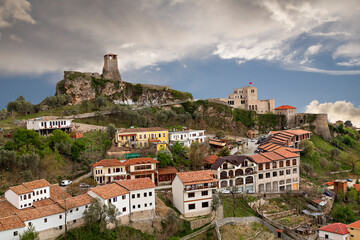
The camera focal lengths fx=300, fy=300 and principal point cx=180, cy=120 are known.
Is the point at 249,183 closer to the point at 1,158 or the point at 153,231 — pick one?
the point at 153,231

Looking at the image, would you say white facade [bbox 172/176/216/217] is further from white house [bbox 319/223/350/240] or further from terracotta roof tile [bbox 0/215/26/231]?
terracotta roof tile [bbox 0/215/26/231]

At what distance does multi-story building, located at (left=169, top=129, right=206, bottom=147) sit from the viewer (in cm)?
6169

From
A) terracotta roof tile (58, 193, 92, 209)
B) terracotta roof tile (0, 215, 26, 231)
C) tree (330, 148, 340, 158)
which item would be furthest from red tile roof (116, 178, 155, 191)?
tree (330, 148, 340, 158)

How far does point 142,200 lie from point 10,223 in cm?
1386

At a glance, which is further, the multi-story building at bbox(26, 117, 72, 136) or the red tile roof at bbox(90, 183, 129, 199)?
the multi-story building at bbox(26, 117, 72, 136)

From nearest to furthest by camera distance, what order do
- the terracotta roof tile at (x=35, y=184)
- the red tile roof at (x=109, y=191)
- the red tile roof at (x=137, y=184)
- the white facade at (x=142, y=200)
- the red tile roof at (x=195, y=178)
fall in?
the terracotta roof tile at (x=35, y=184) → the red tile roof at (x=109, y=191) → the white facade at (x=142, y=200) → the red tile roof at (x=137, y=184) → the red tile roof at (x=195, y=178)

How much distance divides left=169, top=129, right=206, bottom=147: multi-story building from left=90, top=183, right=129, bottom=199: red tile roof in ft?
87.0

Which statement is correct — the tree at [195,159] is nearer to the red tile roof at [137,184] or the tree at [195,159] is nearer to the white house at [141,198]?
the red tile roof at [137,184]

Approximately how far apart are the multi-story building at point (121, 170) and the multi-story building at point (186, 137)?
15903 mm

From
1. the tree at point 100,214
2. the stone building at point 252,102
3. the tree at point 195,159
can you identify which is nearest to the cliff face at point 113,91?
the stone building at point 252,102

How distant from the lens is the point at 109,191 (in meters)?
34.6

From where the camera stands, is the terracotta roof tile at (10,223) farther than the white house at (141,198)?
No

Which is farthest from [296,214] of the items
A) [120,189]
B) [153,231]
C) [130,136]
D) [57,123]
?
[57,123]

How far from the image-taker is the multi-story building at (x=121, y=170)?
44.0 metres
